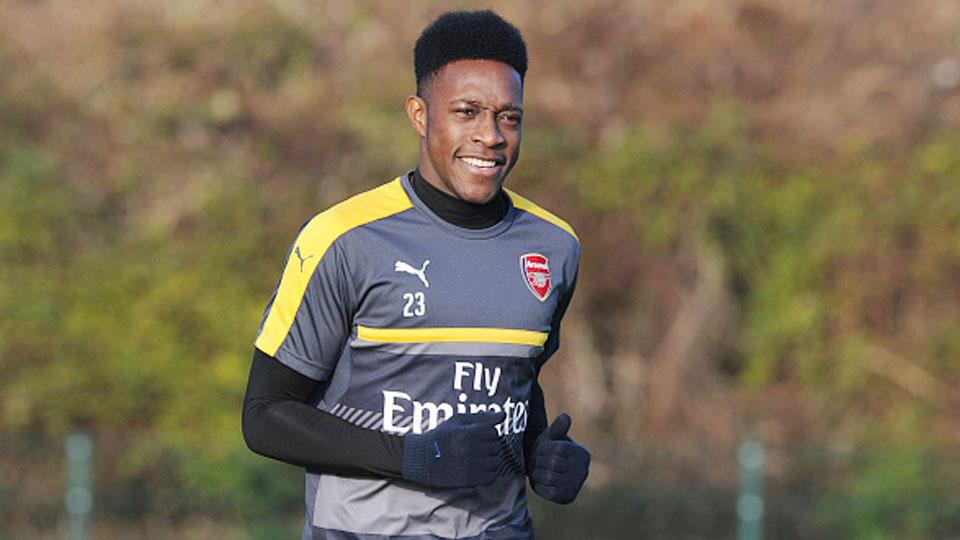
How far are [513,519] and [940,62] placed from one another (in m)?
10.3

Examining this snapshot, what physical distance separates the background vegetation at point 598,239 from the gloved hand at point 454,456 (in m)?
7.01

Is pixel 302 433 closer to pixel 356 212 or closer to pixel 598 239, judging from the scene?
pixel 356 212

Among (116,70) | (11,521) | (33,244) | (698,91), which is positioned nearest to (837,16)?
(698,91)

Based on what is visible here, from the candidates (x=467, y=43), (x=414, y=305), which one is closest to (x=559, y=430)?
(x=414, y=305)

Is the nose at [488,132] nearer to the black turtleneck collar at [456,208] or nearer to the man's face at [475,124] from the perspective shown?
the man's face at [475,124]

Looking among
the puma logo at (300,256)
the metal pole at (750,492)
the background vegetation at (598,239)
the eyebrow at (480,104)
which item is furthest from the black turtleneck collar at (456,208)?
the background vegetation at (598,239)

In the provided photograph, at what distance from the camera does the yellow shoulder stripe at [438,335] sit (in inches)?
146

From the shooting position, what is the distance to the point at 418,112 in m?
3.93

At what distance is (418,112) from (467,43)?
222 millimetres

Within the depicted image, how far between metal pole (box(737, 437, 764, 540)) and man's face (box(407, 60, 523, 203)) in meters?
6.70

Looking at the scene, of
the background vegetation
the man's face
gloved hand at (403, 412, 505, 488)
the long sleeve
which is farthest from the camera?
the background vegetation

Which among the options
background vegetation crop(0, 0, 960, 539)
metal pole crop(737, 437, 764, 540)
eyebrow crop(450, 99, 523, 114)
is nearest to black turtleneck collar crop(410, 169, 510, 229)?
eyebrow crop(450, 99, 523, 114)

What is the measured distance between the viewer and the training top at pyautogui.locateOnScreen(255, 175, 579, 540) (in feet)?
12.2

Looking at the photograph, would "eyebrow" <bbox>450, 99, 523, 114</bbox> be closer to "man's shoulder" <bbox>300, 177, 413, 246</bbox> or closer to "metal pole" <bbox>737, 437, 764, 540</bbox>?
"man's shoulder" <bbox>300, 177, 413, 246</bbox>
